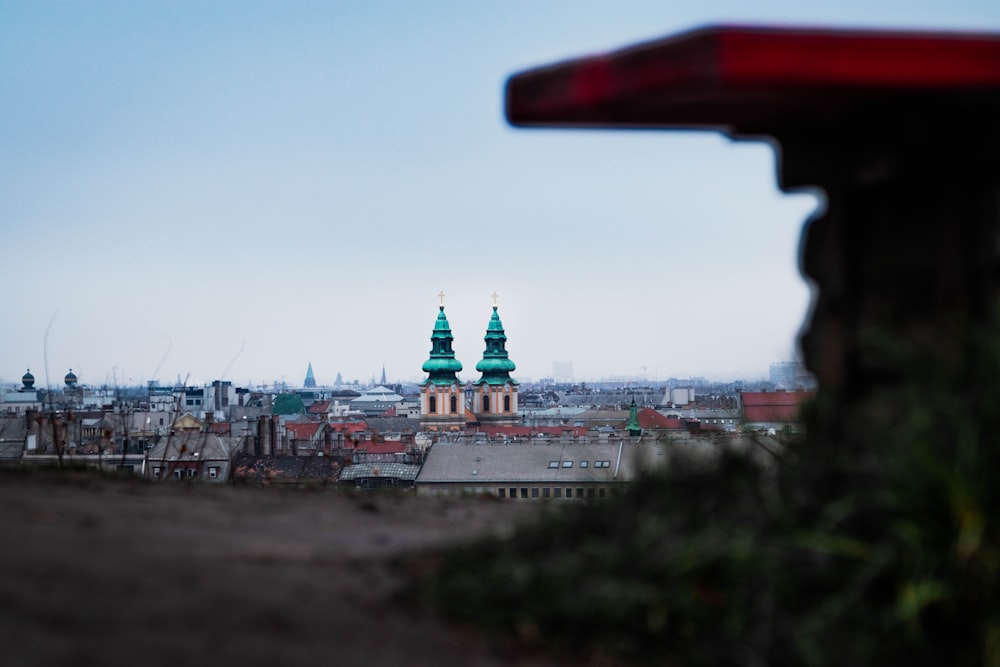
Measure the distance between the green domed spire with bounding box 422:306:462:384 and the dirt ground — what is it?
11957cm

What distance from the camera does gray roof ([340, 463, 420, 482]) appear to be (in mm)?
57094

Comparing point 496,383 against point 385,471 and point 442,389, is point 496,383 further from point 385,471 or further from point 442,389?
point 385,471

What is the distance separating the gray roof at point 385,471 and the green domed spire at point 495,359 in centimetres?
5821

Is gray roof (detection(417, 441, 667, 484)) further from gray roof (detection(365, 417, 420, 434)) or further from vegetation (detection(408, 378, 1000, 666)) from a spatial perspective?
gray roof (detection(365, 417, 420, 434))

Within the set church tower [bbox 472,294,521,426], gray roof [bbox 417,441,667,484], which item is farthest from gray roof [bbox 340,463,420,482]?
church tower [bbox 472,294,521,426]

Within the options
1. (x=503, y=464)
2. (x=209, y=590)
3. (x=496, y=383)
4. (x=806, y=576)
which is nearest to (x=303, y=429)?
(x=496, y=383)

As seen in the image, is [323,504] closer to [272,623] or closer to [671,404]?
[272,623]

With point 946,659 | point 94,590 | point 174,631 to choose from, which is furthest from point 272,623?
point 946,659

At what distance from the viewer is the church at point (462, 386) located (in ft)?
411

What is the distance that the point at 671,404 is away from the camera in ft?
582

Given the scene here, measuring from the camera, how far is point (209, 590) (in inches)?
165

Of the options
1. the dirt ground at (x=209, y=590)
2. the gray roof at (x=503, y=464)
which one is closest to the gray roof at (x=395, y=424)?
the gray roof at (x=503, y=464)

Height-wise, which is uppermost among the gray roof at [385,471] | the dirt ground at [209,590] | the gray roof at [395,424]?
the dirt ground at [209,590]

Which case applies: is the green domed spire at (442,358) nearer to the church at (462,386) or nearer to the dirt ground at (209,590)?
the church at (462,386)
